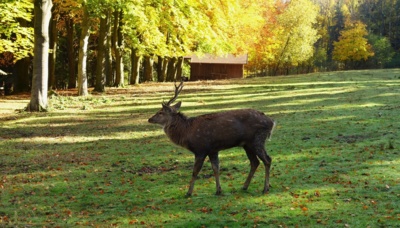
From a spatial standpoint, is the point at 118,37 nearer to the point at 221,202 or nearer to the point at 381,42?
the point at 221,202

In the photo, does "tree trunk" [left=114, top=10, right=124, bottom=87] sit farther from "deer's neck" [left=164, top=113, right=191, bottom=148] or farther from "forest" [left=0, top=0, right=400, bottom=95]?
"deer's neck" [left=164, top=113, right=191, bottom=148]

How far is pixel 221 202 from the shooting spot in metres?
9.68

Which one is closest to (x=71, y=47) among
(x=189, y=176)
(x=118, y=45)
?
(x=118, y=45)

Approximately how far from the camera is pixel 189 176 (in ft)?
39.5

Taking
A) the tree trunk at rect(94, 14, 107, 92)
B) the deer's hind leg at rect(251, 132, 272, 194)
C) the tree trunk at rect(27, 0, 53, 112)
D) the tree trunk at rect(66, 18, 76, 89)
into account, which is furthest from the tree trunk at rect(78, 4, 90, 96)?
the deer's hind leg at rect(251, 132, 272, 194)

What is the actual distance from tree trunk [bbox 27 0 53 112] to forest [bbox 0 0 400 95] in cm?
15

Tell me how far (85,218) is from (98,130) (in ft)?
Answer: 37.3

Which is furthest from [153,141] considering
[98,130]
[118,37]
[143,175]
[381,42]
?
[381,42]

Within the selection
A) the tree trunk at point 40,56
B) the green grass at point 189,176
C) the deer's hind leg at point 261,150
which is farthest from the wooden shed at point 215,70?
the deer's hind leg at point 261,150

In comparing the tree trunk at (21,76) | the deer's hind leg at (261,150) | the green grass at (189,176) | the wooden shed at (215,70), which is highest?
the wooden shed at (215,70)

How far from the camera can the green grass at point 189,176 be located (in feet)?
29.0

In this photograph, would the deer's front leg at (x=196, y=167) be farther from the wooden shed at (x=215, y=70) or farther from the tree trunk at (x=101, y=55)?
the wooden shed at (x=215, y=70)

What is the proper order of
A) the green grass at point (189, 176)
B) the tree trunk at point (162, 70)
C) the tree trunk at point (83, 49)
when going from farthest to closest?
the tree trunk at point (162, 70) < the tree trunk at point (83, 49) < the green grass at point (189, 176)

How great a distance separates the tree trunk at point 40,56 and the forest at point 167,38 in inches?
5.7
